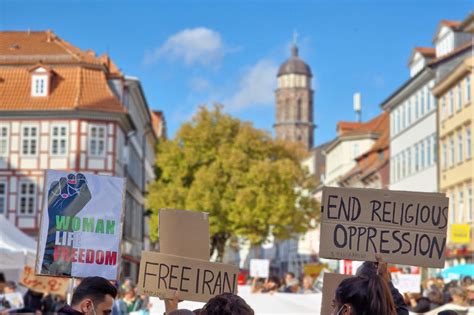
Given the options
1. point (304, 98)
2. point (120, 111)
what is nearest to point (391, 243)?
point (120, 111)

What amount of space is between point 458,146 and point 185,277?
153 feet

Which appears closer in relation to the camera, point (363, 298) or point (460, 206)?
point (363, 298)

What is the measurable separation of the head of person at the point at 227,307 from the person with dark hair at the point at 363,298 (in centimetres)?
47

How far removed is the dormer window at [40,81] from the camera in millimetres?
57344

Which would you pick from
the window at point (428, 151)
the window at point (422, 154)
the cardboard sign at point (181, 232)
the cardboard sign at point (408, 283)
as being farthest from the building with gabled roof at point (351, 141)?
the cardboard sign at point (181, 232)

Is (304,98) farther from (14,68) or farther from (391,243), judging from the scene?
(391,243)

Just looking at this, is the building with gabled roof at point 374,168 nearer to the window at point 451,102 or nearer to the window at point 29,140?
the window at point 451,102

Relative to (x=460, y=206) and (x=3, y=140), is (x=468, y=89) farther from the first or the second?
(x=3, y=140)

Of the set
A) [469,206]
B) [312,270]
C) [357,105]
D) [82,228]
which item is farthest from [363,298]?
[357,105]

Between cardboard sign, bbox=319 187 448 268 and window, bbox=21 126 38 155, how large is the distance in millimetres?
50978

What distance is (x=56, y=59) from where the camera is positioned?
59.0 metres

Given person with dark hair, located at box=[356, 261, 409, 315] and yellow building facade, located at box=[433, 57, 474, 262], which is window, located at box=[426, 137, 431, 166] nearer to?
yellow building facade, located at box=[433, 57, 474, 262]

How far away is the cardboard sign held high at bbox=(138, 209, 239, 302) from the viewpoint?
360 inches

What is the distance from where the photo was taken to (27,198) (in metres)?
57.5
